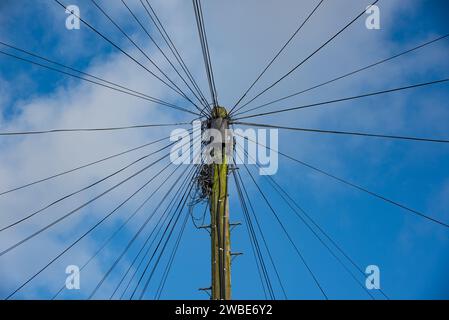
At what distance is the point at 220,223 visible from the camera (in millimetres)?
8250

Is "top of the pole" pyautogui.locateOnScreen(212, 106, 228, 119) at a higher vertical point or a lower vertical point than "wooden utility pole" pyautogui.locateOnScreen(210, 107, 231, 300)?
higher

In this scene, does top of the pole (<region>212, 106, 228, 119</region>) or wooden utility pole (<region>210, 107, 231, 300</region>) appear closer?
wooden utility pole (<region>210, 107, 231, 300</region>)

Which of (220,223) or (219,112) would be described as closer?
(220,223)

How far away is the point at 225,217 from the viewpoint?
8305mm

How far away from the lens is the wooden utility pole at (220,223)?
25.6ft

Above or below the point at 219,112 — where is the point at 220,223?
below

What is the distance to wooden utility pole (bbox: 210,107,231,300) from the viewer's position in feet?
25.6

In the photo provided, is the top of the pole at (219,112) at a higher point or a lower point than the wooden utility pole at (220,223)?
higher

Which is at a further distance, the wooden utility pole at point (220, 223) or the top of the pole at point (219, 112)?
the top of the pole at point (219, 112)
